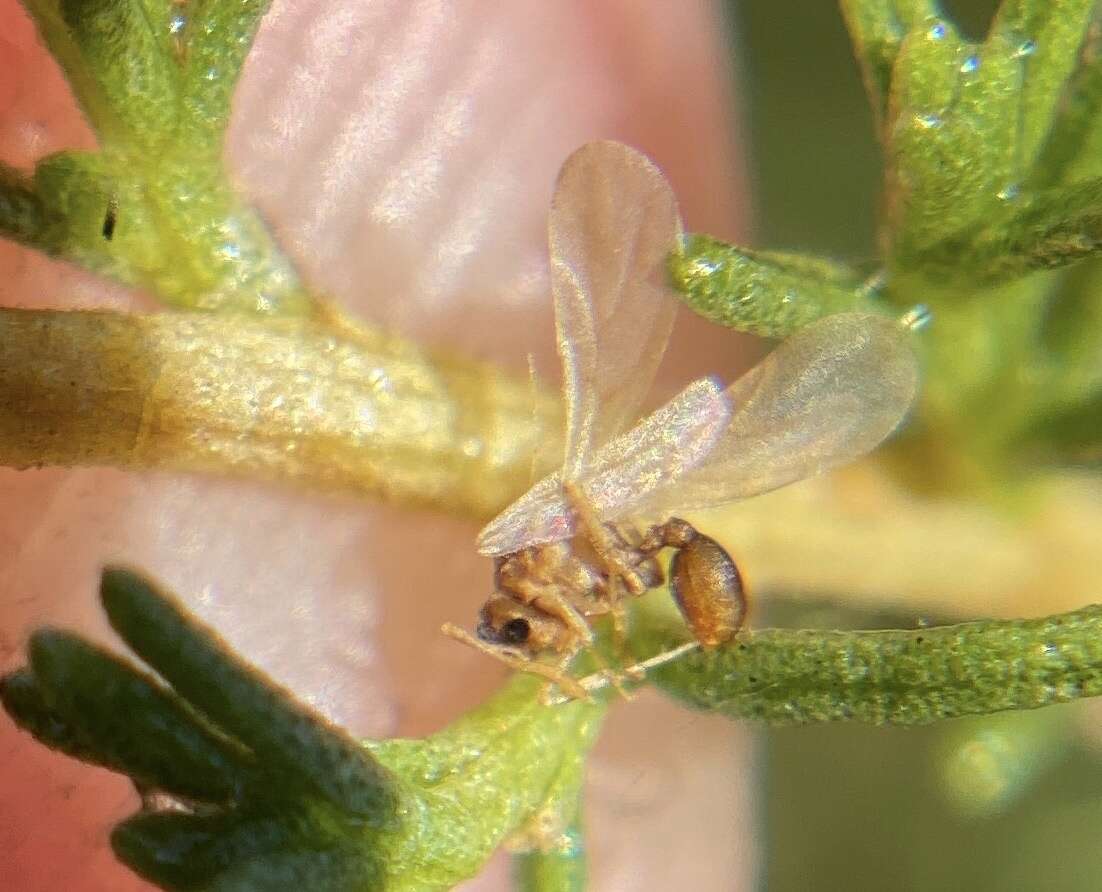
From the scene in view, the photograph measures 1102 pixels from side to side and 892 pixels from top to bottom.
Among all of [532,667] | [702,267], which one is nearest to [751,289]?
[702,267]

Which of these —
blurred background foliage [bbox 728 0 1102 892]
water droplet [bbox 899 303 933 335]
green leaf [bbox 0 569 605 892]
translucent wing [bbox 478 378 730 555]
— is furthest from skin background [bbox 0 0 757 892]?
water droplet [bbox 899 303 933 335]

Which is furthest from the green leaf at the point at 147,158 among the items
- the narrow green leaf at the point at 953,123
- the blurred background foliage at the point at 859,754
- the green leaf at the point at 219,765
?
the blurred background foliage at the point at 859,754

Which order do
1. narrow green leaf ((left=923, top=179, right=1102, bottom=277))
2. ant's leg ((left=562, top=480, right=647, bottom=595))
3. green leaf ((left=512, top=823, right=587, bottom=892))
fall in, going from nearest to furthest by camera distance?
narrow green leaf ((left=923, top=179, right=1102, bottom=277)) → green leaf ((left=512, top=823, right=587, bottom=892)) → ant's leg ((left=562, top=480, right=647, bottom=595))

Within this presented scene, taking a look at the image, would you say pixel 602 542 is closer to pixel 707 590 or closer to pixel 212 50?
pixel 707 590

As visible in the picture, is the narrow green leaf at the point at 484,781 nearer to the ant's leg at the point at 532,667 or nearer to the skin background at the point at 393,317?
the ant's leg at the point at 532,667

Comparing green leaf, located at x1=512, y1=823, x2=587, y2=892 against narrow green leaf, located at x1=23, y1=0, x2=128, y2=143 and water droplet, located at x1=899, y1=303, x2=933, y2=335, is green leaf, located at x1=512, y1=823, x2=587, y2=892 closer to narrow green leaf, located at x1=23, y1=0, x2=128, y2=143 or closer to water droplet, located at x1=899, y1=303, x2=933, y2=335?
water droplet, located at x1=899, y1=303, x2=933, y2=335

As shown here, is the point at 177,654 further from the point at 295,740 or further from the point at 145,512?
the point at 145,512
